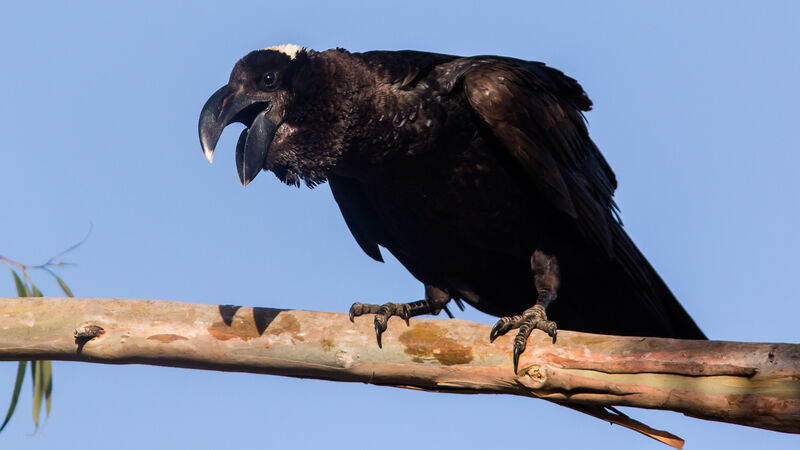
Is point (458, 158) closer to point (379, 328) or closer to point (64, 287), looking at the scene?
point (379, 328)

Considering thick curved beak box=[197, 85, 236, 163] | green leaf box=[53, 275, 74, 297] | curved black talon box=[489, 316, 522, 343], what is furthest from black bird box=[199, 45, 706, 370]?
green leaf box=[53, 275, 74, 297]

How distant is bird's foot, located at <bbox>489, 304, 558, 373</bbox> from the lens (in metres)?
2.75

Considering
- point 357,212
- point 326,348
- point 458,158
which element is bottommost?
point 326,348

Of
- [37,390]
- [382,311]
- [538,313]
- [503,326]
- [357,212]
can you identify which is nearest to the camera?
[503,326]

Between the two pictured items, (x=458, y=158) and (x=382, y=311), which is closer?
(x=382, y=311)

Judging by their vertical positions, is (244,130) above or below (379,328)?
above

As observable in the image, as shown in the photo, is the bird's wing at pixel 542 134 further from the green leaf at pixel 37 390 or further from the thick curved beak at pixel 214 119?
the green leaf at pixel 37 390

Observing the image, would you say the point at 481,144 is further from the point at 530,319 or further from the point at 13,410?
the point at 13,410

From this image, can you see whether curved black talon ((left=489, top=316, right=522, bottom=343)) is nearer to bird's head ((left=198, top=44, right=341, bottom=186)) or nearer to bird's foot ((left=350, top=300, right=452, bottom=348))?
bird's foot ((left=350, top=300, right=452, bottom=348))

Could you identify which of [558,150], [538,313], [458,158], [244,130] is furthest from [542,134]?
[244,130]

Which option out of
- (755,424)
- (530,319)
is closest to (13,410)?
Answer: (530,319)

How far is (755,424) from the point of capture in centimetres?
237

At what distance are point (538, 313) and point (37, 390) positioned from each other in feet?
7.20

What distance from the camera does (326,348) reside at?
2.86 m
